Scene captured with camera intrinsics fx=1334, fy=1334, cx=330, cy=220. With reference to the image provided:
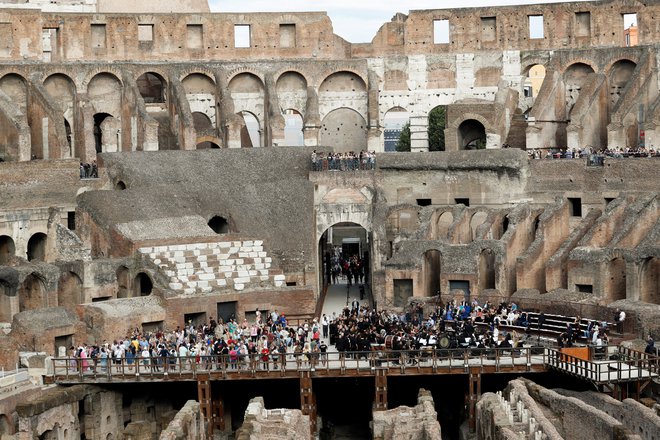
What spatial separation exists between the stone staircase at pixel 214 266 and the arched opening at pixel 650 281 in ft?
42.0

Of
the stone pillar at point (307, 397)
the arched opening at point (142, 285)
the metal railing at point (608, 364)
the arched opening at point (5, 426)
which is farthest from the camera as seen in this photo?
the arched opening at point (142, 285)

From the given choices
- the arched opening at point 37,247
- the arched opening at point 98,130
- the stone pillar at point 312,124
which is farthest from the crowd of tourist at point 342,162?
the arched opening at point 98,130

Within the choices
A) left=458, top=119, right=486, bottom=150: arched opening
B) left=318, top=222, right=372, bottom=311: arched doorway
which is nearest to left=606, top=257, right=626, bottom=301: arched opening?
left=318, top=222, right=372, bottom=311: arched doorway

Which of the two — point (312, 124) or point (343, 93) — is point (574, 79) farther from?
point (312, 124)

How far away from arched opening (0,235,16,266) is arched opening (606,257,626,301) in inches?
901

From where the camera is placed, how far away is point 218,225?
53.8 metres

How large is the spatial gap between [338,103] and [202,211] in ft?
43.0

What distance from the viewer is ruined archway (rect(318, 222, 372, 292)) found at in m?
55.7

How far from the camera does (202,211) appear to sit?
5294 cm

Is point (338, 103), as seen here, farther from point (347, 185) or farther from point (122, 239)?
point (122, 239)

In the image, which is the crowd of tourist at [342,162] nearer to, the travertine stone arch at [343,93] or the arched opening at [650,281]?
the travertine stone arch at [343,93]

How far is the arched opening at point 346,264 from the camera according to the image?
55.0m

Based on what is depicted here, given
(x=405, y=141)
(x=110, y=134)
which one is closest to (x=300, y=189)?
(x=110, y=134)

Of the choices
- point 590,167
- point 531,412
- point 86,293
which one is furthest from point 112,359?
point 590,167
